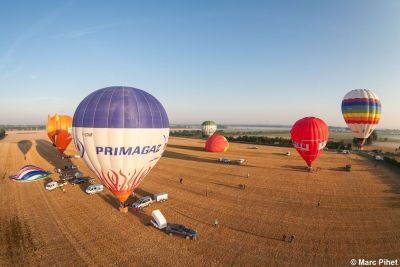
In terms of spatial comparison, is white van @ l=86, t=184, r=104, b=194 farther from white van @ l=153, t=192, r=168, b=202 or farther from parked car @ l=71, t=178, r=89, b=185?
white van @ l=153, t=192, r=168, b=202

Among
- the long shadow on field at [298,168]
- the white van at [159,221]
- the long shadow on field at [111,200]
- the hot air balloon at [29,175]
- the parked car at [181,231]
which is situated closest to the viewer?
the parked car at [181,231]

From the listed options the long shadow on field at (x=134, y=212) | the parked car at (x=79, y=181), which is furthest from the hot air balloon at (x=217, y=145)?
the long shadow on field at (x=134, y=212)

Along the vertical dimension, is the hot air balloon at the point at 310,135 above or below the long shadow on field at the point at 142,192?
above

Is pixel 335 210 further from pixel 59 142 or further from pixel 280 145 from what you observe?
pixel 280 145

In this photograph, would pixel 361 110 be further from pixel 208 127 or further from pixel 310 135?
pixel 208 127

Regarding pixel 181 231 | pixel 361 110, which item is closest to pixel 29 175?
pixel 181 231

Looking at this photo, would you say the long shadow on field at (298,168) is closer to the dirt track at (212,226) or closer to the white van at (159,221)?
the dirt track at (212,226)
